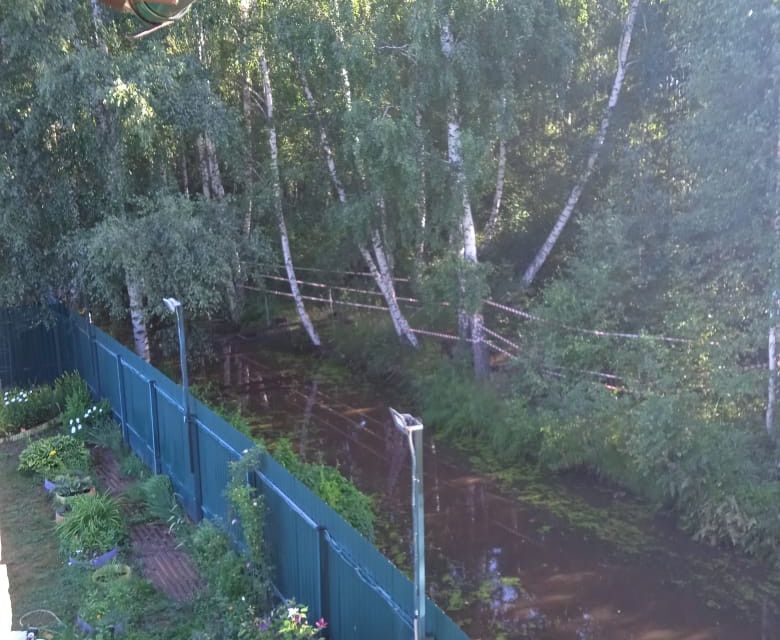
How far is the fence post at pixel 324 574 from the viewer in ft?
18.1

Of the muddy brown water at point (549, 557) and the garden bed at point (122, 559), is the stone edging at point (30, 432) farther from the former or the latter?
the muddy brown water at point (549, 557)

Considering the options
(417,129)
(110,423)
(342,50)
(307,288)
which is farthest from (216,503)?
(307,288)

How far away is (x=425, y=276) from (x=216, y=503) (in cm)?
716

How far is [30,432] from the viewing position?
11250mm

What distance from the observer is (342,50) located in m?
12.4

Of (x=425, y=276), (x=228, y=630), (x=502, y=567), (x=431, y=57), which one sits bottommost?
(x=502, y=567)

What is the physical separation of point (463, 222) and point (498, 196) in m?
1.94

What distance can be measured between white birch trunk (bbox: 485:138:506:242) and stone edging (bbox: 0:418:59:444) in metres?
7.89

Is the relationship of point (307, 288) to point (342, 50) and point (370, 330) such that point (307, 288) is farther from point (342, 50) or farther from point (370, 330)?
point (342, 50)

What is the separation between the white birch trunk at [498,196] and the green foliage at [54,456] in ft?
26.1

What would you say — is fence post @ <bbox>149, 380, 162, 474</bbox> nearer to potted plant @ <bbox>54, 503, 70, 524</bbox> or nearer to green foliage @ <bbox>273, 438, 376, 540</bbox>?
potted plant @ <bbox>54, 503, 70, 524</bbox>

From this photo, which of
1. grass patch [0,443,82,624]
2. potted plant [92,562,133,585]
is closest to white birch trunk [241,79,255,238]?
grass patch [0,443,82,624]

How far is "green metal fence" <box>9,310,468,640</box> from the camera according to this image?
16.1ft

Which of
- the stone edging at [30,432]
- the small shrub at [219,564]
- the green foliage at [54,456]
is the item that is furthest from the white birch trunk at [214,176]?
the small shrub at [219,564]
